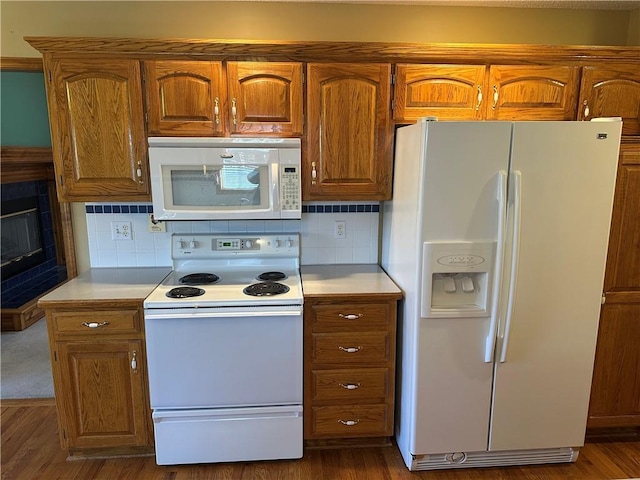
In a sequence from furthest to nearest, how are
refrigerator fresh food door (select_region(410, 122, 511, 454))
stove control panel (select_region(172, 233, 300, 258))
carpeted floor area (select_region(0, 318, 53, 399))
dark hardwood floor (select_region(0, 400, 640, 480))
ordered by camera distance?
carpeted floor area (select_region(0, 318, 53, 399)) < stove control panel (select_region(172, 233, 300, 258)) < dark hardwood floor (select_region(0, 400, 640, 480)) < refrigerator fresh food door (select_region(410, 122, 511, 454))

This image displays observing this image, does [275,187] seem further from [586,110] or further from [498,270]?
[586,110]

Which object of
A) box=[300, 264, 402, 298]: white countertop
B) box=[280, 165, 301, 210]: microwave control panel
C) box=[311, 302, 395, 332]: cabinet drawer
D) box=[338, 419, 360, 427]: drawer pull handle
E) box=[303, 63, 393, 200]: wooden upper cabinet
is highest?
box=[303, 63, 393, 200]: wooden upper cabinet

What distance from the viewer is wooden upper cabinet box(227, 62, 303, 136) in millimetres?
2256

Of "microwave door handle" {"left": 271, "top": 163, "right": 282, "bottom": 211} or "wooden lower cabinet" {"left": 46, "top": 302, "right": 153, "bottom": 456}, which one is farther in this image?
"microwave door handle" {"left": 271, "top": 163, "right": 282, "bottom": 211}

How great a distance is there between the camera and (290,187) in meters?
2.32

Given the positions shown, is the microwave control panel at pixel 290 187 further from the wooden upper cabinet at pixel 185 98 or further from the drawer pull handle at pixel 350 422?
the drawer pull handle at pixel 350 422

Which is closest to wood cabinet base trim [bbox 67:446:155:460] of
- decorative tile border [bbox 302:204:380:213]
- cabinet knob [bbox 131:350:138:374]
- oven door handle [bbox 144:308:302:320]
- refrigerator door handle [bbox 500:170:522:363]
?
cabinet knob [bbox 131:350:138:374]

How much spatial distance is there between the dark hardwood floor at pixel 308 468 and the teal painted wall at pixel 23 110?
1752mm

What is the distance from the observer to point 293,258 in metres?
2.68

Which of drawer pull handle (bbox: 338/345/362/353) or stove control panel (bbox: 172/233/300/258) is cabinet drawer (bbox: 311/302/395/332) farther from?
stove control panel (bbox: 172/233/300/258)

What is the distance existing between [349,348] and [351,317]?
17 centimetres

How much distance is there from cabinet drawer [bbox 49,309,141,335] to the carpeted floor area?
1145 mm

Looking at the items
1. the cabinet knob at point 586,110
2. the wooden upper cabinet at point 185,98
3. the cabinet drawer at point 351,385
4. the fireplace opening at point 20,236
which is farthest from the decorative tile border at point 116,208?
the cabinet knob at point 586,110

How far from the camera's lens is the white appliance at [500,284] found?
1947 millimetres
